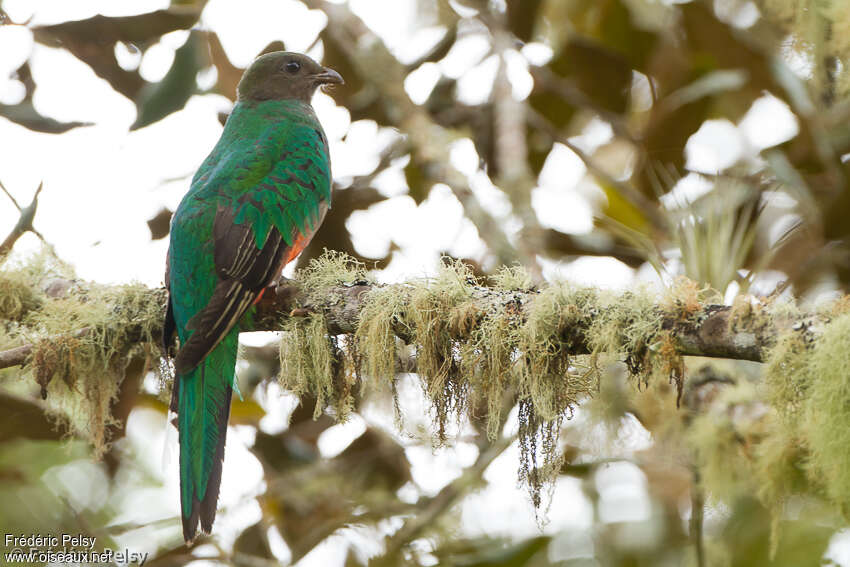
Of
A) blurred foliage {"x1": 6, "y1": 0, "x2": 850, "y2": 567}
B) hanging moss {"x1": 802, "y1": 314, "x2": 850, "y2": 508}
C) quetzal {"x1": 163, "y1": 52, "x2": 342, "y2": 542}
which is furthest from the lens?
blurred foliage {"x1": 6, "y1": 0, "x2": 850, "y2": 567}

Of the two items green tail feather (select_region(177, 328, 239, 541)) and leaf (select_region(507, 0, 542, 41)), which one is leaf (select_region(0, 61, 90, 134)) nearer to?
green tail feather (select_region(177, 328, 239, 541))

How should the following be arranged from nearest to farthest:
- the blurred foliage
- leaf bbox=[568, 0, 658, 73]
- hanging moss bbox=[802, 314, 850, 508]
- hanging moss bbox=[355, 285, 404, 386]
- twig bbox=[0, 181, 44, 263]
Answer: hanging moss bbox=[802, 314, 850, 508] < hanging moss bbox=[355, 285, 404, 386] < the blurred foliage < twig bbox=[0, 181, 44, 263] < leaf bbox=[568, 0, 658, 73]

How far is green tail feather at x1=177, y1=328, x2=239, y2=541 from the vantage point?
2.49 m

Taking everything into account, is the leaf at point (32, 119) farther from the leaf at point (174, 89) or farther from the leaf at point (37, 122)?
the leaf at point (174, 89)

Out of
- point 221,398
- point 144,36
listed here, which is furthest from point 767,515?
point 144,36

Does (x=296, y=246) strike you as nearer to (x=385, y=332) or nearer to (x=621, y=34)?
(x=385, y=332)

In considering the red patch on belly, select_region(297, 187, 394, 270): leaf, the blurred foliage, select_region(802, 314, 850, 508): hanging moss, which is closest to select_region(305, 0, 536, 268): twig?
the blurred foliage

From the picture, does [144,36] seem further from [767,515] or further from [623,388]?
[767,515]

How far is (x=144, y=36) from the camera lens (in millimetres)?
4055

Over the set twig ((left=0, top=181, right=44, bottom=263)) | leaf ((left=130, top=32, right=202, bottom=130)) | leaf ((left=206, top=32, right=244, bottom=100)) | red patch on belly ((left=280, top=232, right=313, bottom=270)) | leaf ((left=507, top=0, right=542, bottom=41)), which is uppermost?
leaf ((left=507, top=0, right=542, bottom=41))

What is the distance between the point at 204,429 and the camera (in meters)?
2.61

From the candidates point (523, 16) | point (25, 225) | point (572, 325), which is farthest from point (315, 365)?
point (523, 16)

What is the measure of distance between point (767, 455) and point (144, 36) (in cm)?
315

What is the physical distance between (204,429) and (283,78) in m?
1.99
